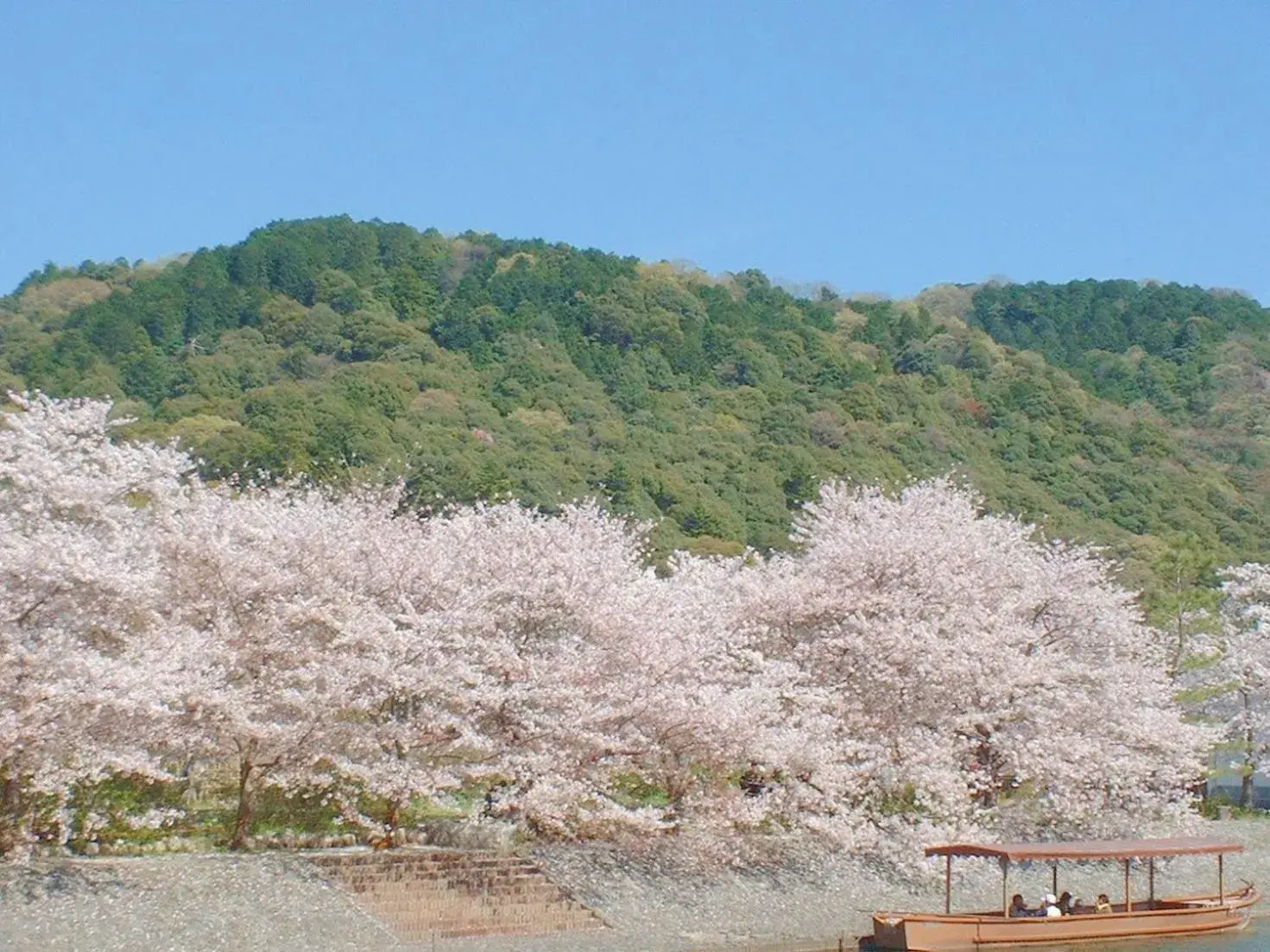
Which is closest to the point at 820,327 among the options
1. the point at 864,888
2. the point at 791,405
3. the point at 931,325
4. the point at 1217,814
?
the point at 931,325

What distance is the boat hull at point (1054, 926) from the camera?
1930 centimetres

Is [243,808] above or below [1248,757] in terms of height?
below

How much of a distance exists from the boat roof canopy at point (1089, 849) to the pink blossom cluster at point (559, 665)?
1748 mm

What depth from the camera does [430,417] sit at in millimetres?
68625

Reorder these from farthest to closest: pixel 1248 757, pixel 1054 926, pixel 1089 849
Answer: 1. pixel 1248 757
2. pixel 1089 849
3. pixel 1054 926

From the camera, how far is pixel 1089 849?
854 inches

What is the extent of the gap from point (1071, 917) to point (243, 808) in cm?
1167

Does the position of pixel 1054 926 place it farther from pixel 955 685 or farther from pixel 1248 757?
pixel 1248 757

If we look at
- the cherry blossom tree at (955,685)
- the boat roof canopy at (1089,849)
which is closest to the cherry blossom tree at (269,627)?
the cherry blossom tree at (955,685)

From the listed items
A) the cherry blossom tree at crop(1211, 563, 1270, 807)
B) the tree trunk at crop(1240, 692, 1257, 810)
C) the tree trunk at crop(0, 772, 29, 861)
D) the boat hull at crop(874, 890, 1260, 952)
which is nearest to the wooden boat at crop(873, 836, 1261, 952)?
the boat hull at crop(874, 890, 1260, 952)

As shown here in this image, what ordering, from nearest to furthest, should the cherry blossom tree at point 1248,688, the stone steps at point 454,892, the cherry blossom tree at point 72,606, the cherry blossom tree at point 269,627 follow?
the cherry blossom tree at point 72,606 → the stone steps at point 454,892 → the cherry blossom tree at point 269,627 → the cherry blossom tree at point 1248,688

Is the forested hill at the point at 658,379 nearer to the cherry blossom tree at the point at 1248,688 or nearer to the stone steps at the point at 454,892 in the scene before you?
the cherry blossom tree at the point at 1248,688

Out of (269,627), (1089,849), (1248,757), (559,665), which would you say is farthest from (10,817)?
(1248,757)

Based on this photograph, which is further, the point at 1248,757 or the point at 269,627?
the point at 1248,757
